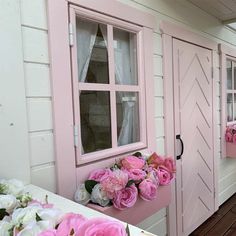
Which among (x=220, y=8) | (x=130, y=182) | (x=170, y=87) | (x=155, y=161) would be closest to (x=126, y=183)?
→ (x=130, y=182)

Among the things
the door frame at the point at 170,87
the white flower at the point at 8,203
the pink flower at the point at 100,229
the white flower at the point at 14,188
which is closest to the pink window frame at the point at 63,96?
the white flower at the point at 14,188

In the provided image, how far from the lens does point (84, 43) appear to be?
1.52 m

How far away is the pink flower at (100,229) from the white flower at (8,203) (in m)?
0.30

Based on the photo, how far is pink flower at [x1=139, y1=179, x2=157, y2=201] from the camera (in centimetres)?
133

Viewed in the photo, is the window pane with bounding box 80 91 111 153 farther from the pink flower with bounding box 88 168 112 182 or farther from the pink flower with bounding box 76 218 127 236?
the pink flower with bounding box 76 218 127 236

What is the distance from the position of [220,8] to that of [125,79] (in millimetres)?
1564

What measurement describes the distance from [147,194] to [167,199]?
0.35 metres

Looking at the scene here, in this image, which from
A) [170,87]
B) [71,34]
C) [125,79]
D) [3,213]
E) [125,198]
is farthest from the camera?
[170,87]

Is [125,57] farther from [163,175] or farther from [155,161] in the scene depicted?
[163,175]

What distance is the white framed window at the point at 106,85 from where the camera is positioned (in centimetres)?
148

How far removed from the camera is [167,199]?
63.5 inches

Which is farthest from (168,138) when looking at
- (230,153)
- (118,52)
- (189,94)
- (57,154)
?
(230,153)

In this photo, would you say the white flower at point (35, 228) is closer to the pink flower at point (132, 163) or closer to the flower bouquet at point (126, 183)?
the flower bouquet at point (126, 183)

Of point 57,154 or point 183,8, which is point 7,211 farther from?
point 183,8
